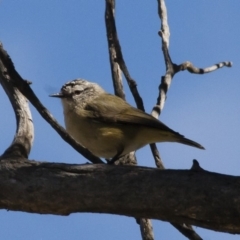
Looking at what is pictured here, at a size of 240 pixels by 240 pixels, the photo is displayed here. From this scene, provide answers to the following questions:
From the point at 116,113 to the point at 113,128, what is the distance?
22 centimetres

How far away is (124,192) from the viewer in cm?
360

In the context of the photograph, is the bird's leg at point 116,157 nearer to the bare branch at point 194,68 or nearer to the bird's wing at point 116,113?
the bird's wing at point 116,113

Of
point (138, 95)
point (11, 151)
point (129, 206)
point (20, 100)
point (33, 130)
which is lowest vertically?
point (129, 206)

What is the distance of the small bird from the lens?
654 centimetres

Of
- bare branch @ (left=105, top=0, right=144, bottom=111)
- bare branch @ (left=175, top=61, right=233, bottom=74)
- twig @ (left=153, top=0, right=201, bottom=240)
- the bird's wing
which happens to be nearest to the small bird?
the bird's wing

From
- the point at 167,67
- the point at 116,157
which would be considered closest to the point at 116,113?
the point at 116,157

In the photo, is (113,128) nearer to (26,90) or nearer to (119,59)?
(119,59)

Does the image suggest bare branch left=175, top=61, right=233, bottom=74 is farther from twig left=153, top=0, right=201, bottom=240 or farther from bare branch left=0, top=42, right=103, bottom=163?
bare branch left=0, top=42, right=103, bottom=163

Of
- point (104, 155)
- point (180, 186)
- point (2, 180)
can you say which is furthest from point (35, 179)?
point (104, 155)

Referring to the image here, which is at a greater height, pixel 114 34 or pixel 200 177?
pixel 114 34

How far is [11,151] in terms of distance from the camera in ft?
14.0

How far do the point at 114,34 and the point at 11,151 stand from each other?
1745 mm

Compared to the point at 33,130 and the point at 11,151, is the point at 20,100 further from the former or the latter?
the point at 11,151

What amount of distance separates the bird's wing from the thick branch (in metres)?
2.64
